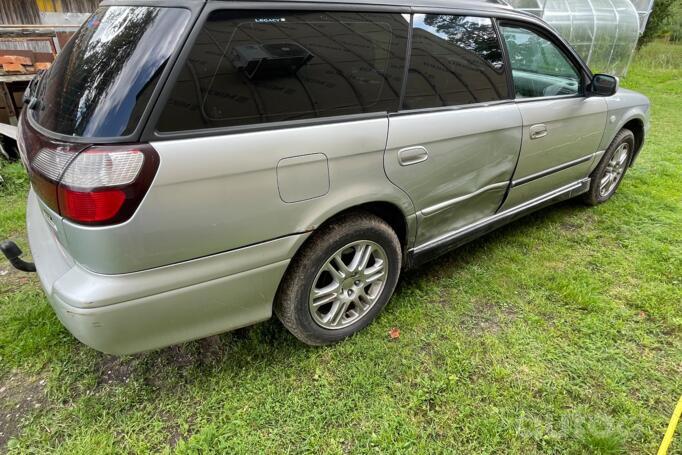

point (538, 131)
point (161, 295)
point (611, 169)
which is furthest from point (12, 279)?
point (611, 169)

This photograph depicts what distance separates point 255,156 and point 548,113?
2.16 metres

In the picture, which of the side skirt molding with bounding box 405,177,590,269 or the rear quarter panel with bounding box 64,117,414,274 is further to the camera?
the side skirt molding with bounding box 405,177,590,269

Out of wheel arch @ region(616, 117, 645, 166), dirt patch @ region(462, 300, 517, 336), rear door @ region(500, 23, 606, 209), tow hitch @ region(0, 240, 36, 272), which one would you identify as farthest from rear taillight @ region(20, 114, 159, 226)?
wheel arch @ region(616, 117, 645, 166)

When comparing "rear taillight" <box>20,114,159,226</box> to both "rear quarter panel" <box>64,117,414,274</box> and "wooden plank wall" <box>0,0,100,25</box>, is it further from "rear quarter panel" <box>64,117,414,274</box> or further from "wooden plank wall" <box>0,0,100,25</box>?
"wooden plank wall" <box>0,0,100,25</box>

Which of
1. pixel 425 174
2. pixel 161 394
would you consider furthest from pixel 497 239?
pixel 161 394

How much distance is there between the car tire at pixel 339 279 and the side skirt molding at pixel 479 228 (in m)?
0.19

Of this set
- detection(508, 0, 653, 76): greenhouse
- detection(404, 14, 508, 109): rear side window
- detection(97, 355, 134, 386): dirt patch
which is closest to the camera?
detection(97, 355, 134, 386): dirt patch

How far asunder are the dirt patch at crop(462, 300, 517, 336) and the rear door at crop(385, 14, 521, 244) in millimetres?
508

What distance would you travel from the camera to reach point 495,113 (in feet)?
8.34

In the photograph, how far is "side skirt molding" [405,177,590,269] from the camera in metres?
2.55

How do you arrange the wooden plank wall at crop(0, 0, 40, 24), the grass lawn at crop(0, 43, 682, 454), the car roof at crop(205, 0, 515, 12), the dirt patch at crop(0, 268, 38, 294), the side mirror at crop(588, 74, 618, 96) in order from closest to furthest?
the grass lawn at crop(0, 43, 682, 454)
the car roof at crop(205, 0, 515, 12)
the dirt patch at crop(0, 268, 38, 294)
the side mirror at crop(588, 74, 618, 96)
the wooden plank wall at crop(0, 0, 40, 24)

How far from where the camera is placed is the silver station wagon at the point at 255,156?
1.51 meters

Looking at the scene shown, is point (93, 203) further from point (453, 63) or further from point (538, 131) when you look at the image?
point (538, 131)

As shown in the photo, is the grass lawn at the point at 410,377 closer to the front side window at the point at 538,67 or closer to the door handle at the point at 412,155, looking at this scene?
the door handle at the point at 412,155
